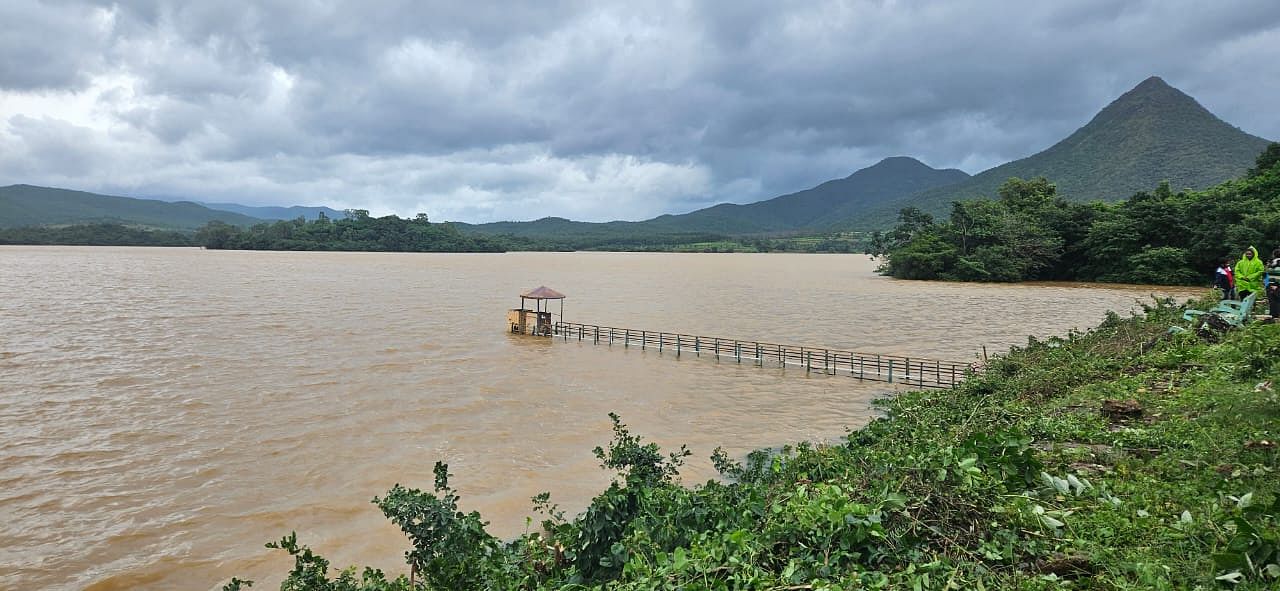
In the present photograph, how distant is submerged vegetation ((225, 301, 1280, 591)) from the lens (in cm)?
332

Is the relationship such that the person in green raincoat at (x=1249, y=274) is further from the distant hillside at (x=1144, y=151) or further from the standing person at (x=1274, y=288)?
the distant hillside at (x=1144, y=151)

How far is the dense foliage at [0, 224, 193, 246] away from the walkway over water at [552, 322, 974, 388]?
571ft

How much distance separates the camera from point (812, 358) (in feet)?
73.3

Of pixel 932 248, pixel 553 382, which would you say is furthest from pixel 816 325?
pixel 932 248

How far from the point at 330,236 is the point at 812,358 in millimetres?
145751

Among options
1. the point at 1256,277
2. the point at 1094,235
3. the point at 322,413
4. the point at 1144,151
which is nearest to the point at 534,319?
the point at 322,413

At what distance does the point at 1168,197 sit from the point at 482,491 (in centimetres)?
6215

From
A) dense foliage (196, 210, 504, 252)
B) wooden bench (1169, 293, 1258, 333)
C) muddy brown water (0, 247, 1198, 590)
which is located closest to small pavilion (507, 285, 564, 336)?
muddy brown water (0, 247, 1198, 590)

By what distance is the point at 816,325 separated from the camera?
1282 inches

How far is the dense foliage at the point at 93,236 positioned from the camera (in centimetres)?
15138

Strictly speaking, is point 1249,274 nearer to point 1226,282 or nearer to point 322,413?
point 1226,282

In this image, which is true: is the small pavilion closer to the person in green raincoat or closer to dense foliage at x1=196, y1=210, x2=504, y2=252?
the person in green raincoat

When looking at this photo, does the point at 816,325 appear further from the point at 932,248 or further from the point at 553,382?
the point at 932,248

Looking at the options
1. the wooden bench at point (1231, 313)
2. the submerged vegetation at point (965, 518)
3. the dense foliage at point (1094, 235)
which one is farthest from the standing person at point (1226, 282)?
the dense foliage at point (1094, 235)
